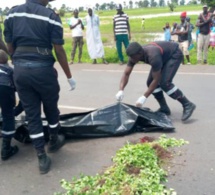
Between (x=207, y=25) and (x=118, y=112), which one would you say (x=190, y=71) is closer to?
(x=207, y=25)

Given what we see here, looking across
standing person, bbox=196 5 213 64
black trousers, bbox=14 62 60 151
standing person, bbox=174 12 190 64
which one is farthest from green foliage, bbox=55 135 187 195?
standing person, bbox=174 12 190 64

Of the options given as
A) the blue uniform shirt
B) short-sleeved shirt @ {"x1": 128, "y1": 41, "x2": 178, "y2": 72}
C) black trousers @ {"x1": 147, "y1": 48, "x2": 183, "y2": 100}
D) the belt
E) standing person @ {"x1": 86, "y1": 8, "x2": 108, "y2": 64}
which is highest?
the blue uniform shirt

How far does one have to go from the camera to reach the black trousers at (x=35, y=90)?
3984 millimetres

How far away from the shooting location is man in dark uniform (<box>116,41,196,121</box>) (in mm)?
5246

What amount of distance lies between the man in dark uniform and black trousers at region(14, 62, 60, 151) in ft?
4.93

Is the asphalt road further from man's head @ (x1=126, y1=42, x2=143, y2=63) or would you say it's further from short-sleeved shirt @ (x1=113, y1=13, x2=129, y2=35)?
short-sleeved shirt @ (x1=113, y1=13, x2=129, y2=35)

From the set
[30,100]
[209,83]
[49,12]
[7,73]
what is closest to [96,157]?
[30,100]

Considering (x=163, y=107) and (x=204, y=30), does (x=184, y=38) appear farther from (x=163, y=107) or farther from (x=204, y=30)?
(x=163, y=107)

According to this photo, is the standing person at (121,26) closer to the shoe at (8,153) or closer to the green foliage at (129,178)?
the shoe at (8,153)

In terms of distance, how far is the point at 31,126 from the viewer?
411 cm

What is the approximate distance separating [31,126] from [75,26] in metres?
8.69

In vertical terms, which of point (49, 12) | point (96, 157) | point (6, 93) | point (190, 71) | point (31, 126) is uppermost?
point (49, 12)

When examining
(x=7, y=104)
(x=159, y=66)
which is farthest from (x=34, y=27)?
(x=159, y=66)

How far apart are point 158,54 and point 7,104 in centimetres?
217
